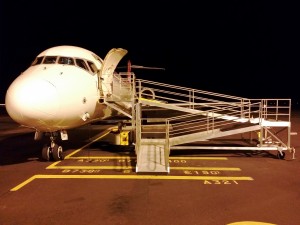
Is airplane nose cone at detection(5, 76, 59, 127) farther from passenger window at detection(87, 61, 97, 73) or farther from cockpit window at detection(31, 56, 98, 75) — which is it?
passenger window at detection(87, 61, 97, 73)

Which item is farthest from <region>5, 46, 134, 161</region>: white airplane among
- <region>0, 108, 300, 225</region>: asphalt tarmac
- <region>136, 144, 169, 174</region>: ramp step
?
<region>136, 144, 169, 174</region>: ramp step

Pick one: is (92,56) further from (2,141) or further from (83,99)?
(2,141)

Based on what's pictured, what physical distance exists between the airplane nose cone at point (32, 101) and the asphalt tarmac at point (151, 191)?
2.01 metres

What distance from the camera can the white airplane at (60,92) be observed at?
10.1m

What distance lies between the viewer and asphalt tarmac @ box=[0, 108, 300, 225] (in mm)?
7191

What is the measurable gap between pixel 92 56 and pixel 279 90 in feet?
249

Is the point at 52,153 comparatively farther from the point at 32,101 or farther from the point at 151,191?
the point at 151,191

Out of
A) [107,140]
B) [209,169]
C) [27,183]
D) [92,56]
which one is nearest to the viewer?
[27,183]

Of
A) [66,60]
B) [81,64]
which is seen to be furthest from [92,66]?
[66,60]

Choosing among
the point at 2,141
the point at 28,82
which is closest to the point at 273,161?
the point at 28,82

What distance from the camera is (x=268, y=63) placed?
96062 millimetres

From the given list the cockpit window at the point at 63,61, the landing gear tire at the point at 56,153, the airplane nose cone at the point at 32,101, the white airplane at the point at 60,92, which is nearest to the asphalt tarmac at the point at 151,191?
the landing gear tire at the point at 56,153

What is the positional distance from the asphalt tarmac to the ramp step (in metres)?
0.33

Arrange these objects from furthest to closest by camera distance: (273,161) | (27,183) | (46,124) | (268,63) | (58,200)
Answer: (268,63) → (273,161) → (46,124) → (27,183) → (58,200)
